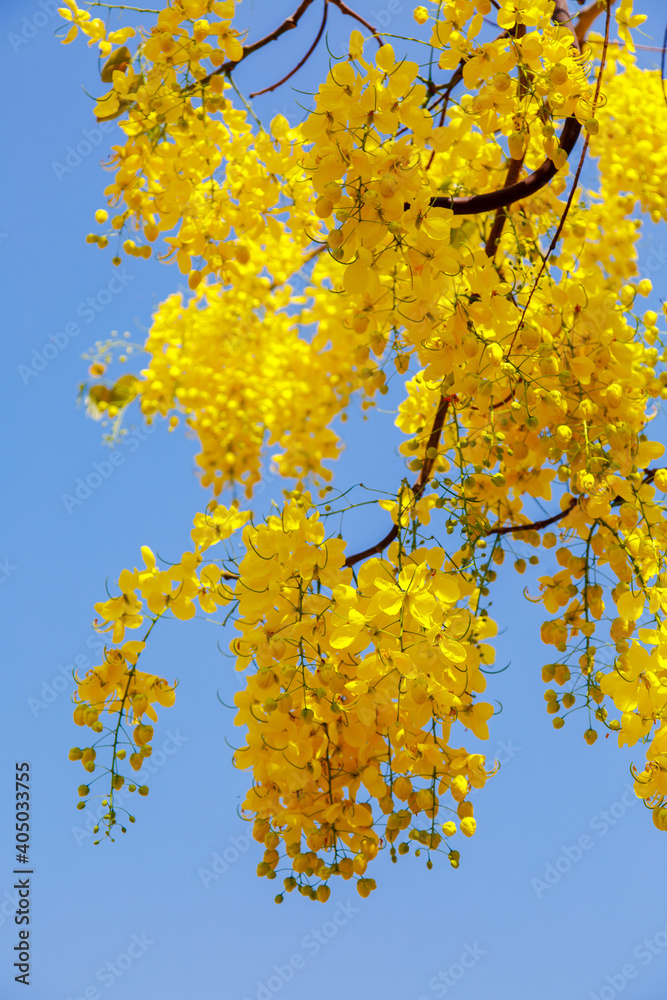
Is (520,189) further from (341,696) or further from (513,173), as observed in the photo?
(341,696)

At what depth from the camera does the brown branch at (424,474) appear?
64.6 inches

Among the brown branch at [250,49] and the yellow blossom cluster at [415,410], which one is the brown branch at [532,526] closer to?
the yellow blossom cluster at [415,410]

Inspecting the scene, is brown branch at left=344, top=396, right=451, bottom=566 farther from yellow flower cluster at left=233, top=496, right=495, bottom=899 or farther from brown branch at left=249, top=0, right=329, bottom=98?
brown branch at left=249, top=0, right=329, bottom=98

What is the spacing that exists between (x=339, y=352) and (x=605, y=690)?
145 inches

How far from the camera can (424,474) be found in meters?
1.75

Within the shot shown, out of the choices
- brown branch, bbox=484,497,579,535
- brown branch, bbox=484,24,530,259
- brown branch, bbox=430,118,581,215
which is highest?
brown branch, bbox=484,24,530,259

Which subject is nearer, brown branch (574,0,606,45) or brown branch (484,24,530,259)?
brown branch (484,24,530,259)

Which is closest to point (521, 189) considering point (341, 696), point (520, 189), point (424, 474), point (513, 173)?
point (520, 189)

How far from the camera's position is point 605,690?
130 centimetres

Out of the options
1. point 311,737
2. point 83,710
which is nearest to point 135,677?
point 83,710

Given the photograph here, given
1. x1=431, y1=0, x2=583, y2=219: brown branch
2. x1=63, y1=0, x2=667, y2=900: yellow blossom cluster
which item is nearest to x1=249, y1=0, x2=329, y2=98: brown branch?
x1=63, y1=0, x2=667, y2=900: yellow blossom cluster

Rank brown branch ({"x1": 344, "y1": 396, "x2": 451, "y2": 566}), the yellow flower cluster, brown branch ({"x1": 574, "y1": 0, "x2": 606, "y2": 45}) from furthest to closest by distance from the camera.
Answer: brown branch ({"x1": 574, "y1": 0, "x2": 606, "y2": 45}) → brown branch ({"x1": 344, "y1": 396, "x2": 451, "y2": 566}) → the yellow flower cluster

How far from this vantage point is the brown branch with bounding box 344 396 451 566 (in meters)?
1.64

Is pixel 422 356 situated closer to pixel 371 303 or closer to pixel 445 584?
pixel 371 303
